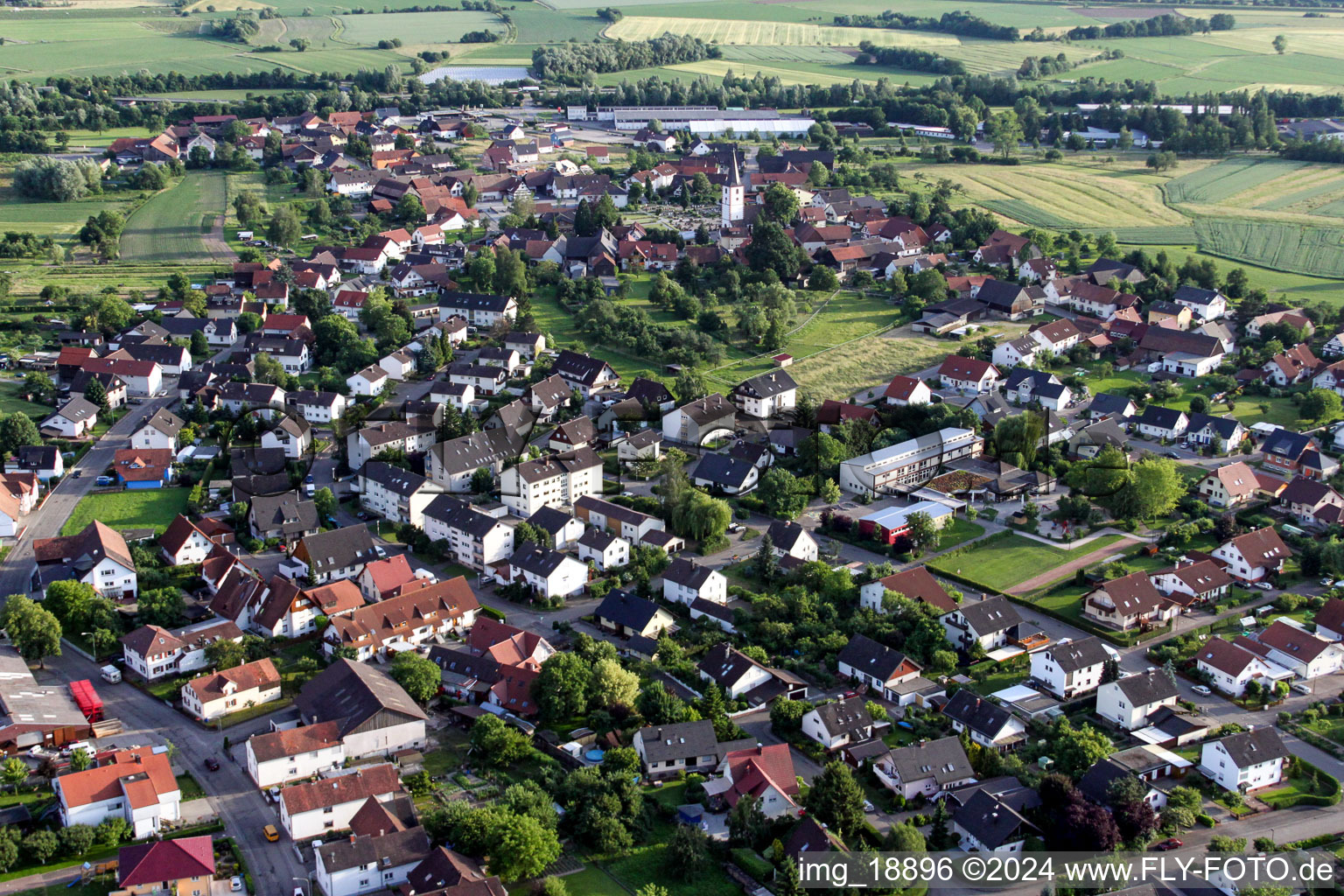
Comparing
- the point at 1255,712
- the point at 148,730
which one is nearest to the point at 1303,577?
the point at 1255,712

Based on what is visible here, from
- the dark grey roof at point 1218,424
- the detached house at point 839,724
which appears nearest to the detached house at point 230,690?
the detached house at point 839,724

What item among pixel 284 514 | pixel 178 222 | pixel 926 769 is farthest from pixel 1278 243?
pixel 178 222

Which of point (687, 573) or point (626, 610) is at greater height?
point (687, 573)

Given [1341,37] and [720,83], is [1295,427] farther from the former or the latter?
[1341,37]

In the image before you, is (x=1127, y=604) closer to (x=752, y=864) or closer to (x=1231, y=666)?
(x=1231, y=666)

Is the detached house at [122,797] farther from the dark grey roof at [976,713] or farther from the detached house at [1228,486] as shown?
the detached house at [1228,486]

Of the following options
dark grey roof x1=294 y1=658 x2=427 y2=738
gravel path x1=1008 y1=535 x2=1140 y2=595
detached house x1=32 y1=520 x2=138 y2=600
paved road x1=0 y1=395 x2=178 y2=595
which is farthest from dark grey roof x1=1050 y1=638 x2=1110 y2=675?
paved road x1=0 y1=395 x2=178 y2=595
